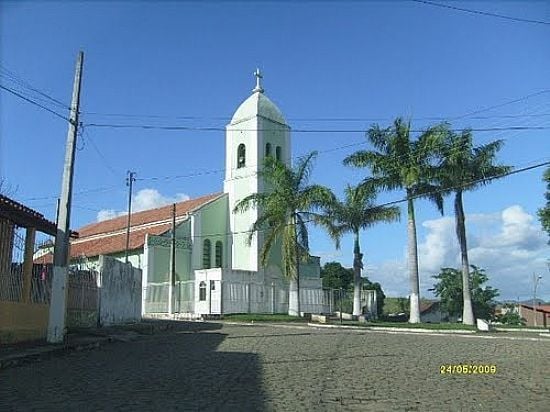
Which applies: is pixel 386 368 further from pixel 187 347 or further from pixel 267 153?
pixel 267 153

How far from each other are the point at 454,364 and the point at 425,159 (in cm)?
2063

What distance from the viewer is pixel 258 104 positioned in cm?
4628

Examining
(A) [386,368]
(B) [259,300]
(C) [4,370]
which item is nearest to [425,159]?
(B) [259,300]

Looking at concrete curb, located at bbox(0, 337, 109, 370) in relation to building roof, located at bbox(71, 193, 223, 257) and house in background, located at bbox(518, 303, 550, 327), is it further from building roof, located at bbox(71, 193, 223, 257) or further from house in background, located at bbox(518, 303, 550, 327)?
house in background, located at bbox(518, 303, 550, 327)

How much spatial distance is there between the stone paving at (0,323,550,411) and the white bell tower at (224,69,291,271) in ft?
94.9

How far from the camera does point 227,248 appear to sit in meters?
46.2

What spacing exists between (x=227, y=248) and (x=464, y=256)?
18.9m

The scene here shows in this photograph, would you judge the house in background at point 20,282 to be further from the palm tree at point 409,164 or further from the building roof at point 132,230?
the building roof at point 132,230

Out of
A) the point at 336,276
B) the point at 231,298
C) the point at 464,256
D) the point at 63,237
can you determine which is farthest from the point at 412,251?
the point at 336,276

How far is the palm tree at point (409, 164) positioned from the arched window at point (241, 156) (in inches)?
574

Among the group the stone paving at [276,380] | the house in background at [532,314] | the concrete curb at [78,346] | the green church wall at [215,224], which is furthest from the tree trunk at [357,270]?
the house in background at [532,314]

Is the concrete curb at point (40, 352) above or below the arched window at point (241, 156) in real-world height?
below

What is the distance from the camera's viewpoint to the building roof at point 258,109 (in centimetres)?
4631

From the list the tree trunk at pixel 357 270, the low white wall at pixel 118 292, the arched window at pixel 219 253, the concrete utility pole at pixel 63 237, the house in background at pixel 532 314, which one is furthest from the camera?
the house in background at pixel 532 314
